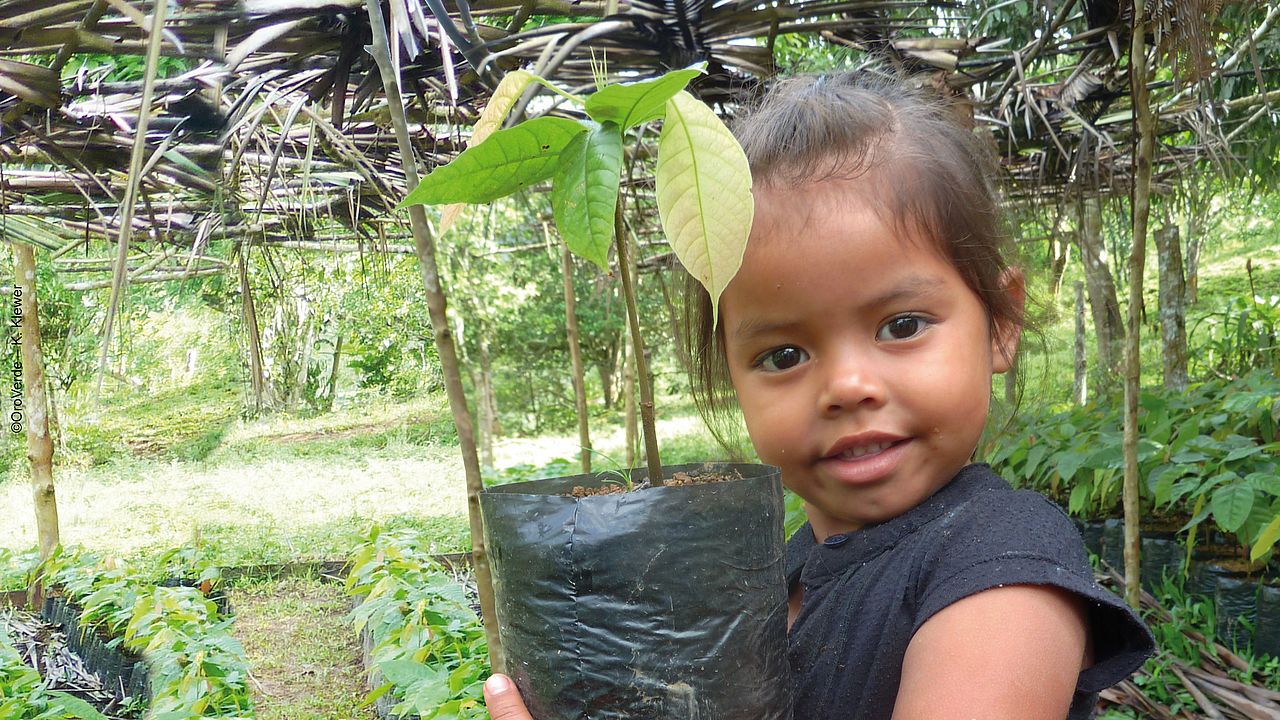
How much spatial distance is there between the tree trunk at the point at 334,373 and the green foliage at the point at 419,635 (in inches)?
60.3

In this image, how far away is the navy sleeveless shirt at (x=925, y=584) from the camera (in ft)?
1.58

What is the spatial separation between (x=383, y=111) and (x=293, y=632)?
6.27ft

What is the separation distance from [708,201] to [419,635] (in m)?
1.38

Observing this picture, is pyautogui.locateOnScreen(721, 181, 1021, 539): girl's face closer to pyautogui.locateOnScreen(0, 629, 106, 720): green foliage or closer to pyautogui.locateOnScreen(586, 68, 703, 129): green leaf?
pyautogui.locateOnScreen(586, 68, 703, 129): green leaf

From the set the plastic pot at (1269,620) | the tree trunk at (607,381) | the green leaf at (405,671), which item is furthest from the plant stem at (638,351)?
the tree trunk at (607,381)

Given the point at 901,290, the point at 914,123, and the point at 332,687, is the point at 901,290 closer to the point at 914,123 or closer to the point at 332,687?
the point at 914,123

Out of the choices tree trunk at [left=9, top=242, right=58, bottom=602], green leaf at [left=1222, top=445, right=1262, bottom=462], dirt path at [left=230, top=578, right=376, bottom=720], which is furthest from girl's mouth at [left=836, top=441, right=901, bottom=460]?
tree trunk at [left=9, top=242, right=58, bottom=602]

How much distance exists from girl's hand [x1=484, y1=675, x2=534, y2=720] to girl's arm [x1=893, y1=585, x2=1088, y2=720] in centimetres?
19

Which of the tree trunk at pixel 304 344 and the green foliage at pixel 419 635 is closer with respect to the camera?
the green foliage at pixel 419 635

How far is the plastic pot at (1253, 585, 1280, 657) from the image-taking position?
5.29ft

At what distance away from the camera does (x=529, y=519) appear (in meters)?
0.44

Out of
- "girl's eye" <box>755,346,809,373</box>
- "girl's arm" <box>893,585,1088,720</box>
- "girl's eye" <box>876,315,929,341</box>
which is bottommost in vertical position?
"girl's arm" <box>893,585,1088,720</box>

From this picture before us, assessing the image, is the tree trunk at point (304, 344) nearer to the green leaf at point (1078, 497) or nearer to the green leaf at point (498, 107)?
the green leaf at point (1078, 497)

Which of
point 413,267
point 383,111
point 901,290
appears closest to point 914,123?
point 901,290
